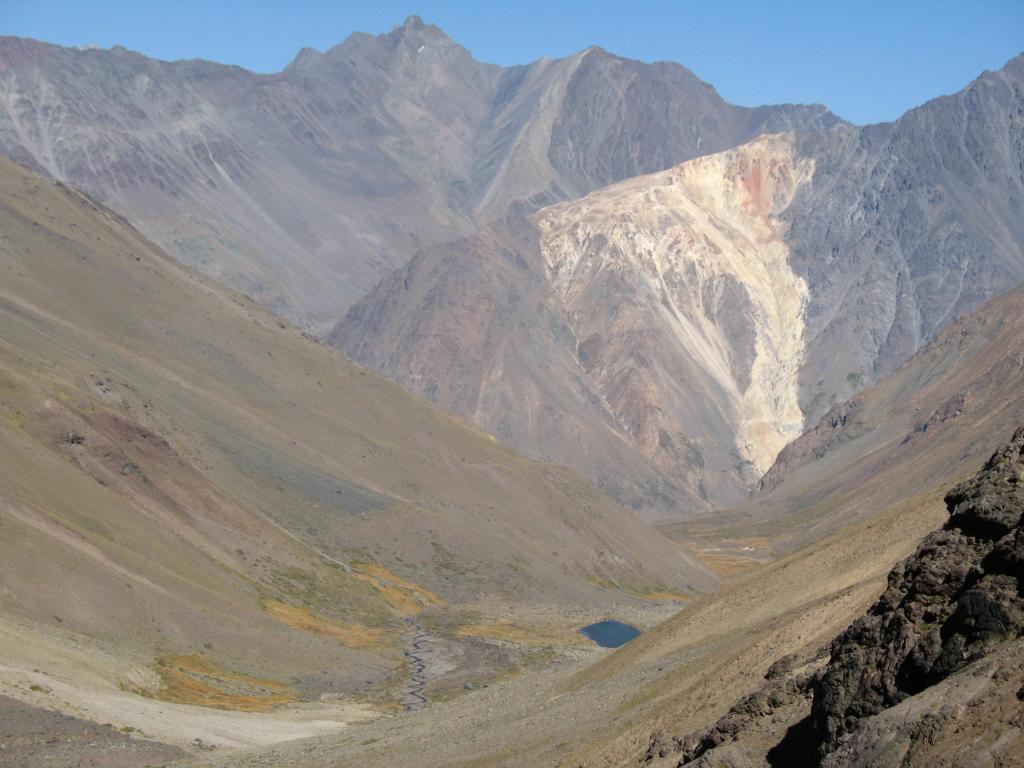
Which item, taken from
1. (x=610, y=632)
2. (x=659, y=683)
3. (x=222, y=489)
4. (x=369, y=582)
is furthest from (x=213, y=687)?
(x=610, y=632)

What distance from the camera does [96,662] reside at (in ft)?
214

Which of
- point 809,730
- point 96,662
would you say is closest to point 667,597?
point 96,662

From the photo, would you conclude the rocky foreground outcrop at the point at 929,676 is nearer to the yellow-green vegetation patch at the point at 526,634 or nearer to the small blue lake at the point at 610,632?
the yellow-green vegetation patch at the point at 526,634

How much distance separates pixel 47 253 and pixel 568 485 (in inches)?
2410

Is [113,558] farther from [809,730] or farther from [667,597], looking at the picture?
[667,597]

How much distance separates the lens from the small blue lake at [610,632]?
111 meters

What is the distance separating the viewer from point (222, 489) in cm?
11156

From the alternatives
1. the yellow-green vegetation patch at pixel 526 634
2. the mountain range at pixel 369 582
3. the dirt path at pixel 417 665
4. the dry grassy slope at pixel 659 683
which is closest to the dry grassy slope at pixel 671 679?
the dry grassy slope at pixel 659 683

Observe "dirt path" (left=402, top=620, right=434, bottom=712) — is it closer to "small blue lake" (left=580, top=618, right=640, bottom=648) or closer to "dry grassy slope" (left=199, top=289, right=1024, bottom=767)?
"small blue lake" (left=580, top=618, right=640, bottom=648)

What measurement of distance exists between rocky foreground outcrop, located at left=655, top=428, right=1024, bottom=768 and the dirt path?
1866 inches

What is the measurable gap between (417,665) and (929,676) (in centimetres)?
7128

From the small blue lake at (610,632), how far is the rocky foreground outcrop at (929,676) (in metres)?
81.9

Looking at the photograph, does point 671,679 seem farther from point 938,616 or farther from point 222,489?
point 222,489

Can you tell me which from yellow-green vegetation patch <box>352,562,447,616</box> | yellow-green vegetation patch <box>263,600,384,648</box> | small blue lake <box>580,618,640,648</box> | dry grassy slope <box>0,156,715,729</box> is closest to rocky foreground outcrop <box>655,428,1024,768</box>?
dry grassy slope <box>0,156,715,729</box>
